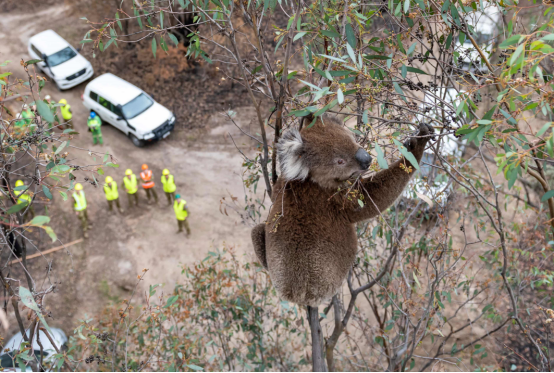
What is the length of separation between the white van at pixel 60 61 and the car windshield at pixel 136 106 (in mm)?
2862

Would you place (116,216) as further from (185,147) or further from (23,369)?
(23,369)

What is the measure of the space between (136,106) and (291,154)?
10065 mm

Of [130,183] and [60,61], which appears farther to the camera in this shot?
[60,61]

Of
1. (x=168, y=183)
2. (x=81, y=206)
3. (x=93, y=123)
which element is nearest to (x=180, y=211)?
(x=168, y=183)

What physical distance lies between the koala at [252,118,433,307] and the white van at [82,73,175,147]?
9299mm

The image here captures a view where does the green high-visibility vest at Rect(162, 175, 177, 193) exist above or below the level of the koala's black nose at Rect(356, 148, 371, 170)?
below

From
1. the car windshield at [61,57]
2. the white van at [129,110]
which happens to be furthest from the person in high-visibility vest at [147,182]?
the car windshield at [61,57]

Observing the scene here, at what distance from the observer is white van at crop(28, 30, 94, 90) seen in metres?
12.9

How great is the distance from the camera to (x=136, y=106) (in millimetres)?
11711

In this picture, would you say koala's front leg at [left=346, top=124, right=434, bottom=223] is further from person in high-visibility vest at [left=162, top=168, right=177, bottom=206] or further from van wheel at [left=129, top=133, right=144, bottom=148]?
van wheel at [left=129, top=133, right=144, bottom=148]

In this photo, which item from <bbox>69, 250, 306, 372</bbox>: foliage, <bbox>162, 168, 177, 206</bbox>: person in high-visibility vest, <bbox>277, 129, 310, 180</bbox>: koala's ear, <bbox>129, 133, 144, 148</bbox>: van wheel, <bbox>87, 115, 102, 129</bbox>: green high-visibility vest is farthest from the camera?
<bbox>129, 133, 144, 148</bbox>: van wheel

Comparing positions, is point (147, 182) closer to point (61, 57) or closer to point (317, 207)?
point (61, 57)

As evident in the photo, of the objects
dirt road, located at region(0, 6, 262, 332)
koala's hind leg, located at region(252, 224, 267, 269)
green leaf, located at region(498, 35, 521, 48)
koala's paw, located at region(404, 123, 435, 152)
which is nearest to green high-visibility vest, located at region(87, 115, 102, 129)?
dirt road, located at region(0, 6, 262, 332)

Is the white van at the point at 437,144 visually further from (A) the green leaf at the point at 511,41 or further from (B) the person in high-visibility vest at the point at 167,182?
(B) the person in high-visibility vest at the point at 167,182
